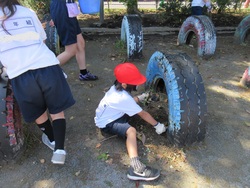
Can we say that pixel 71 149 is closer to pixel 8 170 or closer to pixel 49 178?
pixel 49 178

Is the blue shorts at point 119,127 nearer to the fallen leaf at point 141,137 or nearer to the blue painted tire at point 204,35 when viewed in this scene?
the fallen leaf at point 141,137

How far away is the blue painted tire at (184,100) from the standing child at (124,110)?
243 mm

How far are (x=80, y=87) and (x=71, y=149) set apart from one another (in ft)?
4.76

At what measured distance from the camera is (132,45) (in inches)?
191

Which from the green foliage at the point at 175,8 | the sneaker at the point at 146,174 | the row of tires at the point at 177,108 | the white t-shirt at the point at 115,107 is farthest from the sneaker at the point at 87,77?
the green foliage at the point at 175,8

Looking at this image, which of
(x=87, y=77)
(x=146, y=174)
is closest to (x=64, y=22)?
(x=87, y=77)

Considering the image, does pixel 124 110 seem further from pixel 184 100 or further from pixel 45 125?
pixel 45 125

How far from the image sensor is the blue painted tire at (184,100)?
2.43 metres

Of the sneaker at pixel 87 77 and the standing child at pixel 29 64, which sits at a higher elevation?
the standing child at pixel 29 64

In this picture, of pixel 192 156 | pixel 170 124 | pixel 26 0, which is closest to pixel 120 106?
pixel 170 124

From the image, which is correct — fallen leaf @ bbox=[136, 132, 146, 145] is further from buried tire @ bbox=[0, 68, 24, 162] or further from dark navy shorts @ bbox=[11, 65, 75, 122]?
buried tire @ bbox=[0, 68, 24, 162]

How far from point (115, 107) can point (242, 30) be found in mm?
4389

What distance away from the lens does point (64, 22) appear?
3479mm

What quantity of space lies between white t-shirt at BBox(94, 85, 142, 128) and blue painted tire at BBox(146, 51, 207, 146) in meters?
0.36
